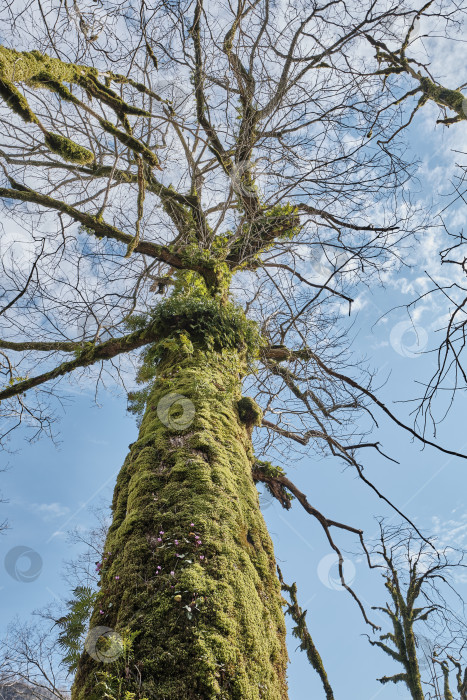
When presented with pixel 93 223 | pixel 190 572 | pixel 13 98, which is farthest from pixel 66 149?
pixel 190 572

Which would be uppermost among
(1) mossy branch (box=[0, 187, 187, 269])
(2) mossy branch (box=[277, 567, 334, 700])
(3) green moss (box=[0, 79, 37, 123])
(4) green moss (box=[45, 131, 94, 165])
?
(1) mossy branch (box=[0, 187, 187, 269])

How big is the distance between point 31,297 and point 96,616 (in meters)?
3.56

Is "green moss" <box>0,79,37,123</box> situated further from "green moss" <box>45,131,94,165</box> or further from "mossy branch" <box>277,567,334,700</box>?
"mossy branch" <box>277,567,334,700</box>

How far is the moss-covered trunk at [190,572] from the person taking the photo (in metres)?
1.52

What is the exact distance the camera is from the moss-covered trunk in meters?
1.52

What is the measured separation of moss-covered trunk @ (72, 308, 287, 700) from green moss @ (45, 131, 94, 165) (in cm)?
253

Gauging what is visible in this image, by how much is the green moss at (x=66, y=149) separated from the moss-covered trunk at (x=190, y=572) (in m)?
2.53

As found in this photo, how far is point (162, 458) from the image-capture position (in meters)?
2.70

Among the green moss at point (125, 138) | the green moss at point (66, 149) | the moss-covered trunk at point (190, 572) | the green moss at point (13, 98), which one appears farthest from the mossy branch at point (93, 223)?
the moss-covered trunk at point (190, 572)

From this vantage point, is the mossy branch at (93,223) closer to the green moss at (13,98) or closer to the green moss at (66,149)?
the green moss at (66,149)

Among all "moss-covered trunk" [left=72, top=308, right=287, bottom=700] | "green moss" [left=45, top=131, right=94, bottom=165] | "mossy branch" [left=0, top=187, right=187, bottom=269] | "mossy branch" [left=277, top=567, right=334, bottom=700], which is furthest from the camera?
"mossy branch" [left=277, top=567, right=334, bottom=700]

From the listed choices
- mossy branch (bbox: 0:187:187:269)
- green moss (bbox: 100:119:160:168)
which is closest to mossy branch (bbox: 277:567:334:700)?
mossy branch (bbox: 0:187:187:269)

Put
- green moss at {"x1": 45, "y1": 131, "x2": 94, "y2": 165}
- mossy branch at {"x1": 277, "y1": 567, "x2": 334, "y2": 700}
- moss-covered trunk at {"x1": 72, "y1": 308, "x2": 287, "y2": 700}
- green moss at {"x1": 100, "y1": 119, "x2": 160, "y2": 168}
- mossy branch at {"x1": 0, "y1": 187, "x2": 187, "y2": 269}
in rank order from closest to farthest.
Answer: moss-covered trunk at {"x1": 72, "y1": 308, "x2": 287, "y2": 700}, green moss at {"x1": 45, "y1": 131, "x2": 94, "y2": 165}, green moss at {"x1": 100, "y1": 119, "x2": 160, "y2": 168}, mossy branch at {"x1": 0, "y1": 187, "x2": 187, "y2": 269}, mossy branch at {"x1": 277, "y1": 567, "x2": 334, "y2": 700}

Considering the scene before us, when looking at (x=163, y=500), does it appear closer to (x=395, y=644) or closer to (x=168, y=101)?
(x=168, y=101)
